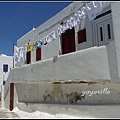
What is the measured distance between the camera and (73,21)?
31.2ft

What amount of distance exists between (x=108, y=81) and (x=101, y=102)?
67.3 inches

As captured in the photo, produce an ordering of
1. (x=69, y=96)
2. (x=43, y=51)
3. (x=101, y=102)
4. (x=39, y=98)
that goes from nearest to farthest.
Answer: (x=101, y=102) → (x=69, y=96) → (x=39, y=98) → (x=43, y=51)

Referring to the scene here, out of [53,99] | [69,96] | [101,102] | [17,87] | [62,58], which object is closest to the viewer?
[101,102]

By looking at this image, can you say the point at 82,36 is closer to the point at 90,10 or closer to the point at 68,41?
the point at 68,41

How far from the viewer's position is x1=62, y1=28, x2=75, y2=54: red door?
10.5 metres

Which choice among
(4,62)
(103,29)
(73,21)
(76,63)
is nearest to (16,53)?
(73,21)

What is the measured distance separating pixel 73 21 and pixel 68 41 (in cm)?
166

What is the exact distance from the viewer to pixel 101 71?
711 cm

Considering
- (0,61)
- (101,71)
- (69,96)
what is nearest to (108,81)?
(101,71)

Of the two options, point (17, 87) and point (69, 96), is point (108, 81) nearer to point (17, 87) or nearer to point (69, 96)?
point (69, 96)

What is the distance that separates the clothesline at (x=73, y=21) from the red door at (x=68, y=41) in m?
0.53

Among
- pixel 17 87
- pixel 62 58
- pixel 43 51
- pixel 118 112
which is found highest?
pixel 43 51

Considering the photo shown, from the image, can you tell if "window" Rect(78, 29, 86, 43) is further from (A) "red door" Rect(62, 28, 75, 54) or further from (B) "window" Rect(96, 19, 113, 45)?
(B) "window" Rect(96, 19, 113, 45)

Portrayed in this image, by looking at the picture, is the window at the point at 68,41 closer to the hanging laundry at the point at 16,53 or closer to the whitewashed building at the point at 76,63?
the whitewashed building at the point at 76,63
